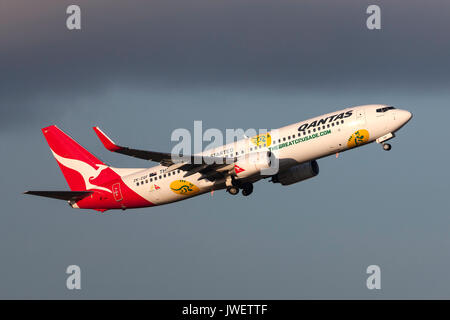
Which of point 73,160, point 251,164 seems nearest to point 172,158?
point 251,164

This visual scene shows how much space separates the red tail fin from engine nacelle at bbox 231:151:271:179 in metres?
16.2

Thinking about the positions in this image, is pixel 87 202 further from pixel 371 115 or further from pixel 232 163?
pixel 371 115

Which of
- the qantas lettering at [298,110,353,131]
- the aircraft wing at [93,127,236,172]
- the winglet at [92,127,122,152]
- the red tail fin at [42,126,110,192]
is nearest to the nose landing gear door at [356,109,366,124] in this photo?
the qantas lettering at [298,110,353,131]

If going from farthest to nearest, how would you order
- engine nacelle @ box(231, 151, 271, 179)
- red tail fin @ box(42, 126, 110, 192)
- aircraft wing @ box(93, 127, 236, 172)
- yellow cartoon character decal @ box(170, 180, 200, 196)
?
1. red tail fin @ box(42, 126, 110, 192)
2. yellow cartoon character decal @ box(170, 180, 200, 196)
3. engine nacelle @ box(231, 151, 271, 179)
4. aircraft wing @ box(93, 127, 236, 172)

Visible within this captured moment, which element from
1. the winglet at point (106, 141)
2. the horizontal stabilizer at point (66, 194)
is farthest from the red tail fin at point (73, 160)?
the winglet at point (106, 141)

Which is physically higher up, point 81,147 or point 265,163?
point 81,147

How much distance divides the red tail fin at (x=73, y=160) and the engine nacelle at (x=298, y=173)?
57.6 feet

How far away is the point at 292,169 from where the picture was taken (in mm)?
77125

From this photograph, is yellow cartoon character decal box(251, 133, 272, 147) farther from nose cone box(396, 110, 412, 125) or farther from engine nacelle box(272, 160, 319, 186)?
nose cone box(396, 110, 412, 125)

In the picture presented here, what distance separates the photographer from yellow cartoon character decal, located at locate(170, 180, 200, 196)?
2945 inches

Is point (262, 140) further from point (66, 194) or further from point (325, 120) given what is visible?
point (66, 194)
